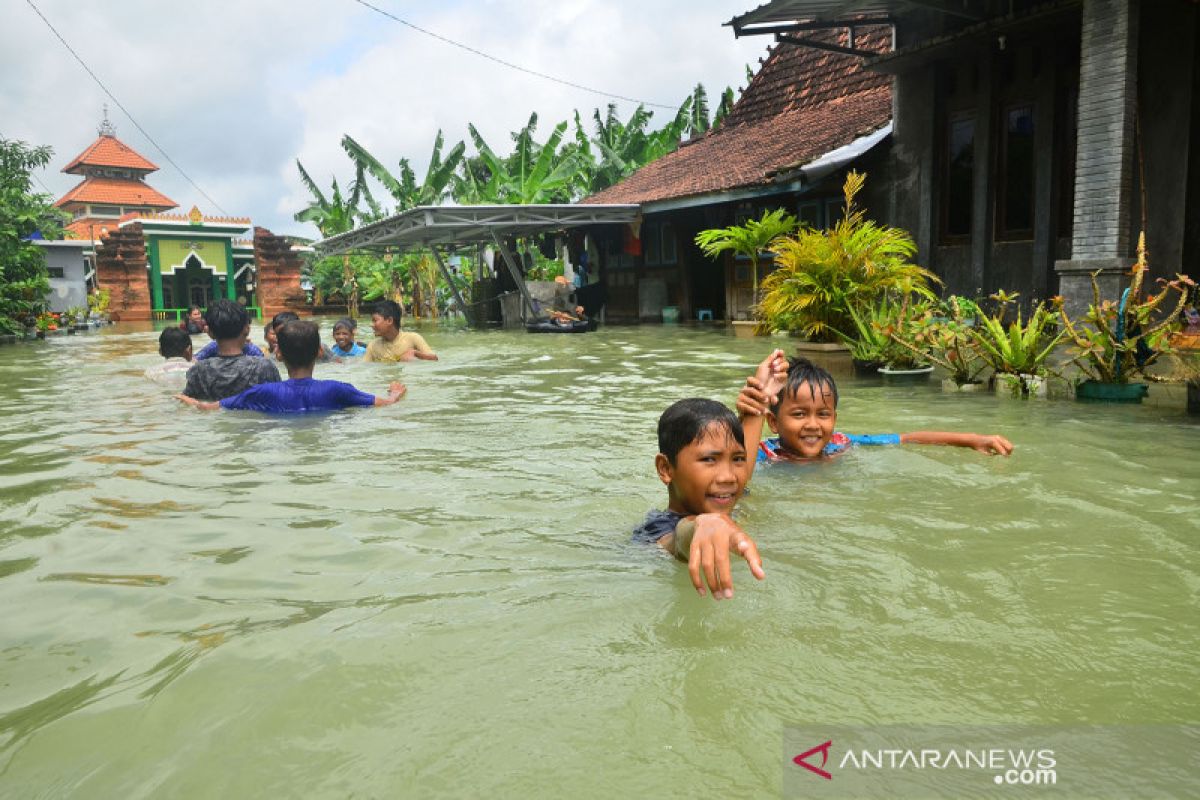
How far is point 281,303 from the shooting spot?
37.2 m

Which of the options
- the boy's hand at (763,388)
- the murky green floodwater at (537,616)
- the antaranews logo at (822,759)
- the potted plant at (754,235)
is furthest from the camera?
the potted plant at (754,235)

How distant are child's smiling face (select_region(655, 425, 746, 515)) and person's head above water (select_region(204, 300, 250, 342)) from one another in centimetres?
510

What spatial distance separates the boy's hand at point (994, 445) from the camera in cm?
462

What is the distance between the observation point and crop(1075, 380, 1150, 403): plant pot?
6.96 meters

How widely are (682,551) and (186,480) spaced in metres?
3.08

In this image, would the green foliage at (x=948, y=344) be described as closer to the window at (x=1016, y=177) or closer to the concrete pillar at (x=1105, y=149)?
the concrete pillar at (x=1105, y=149)

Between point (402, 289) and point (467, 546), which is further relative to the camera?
point (402, 289)

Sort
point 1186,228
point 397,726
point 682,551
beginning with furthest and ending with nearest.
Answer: point 1186,228, point 682,551, point 397,726

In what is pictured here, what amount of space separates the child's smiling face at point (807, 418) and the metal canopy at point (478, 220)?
1278 centimetres

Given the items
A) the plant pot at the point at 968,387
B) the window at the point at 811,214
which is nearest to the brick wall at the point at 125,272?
the window at the point at 811,214

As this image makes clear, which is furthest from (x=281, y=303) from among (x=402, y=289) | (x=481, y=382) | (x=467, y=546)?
(x=467, y=546)

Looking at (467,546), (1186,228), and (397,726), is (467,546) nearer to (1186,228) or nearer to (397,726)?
(397,726)

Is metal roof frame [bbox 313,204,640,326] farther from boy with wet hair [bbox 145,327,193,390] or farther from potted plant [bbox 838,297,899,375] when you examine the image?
potted plant [bbox 838,297,899,375]

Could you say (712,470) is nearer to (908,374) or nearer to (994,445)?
(994,445)
